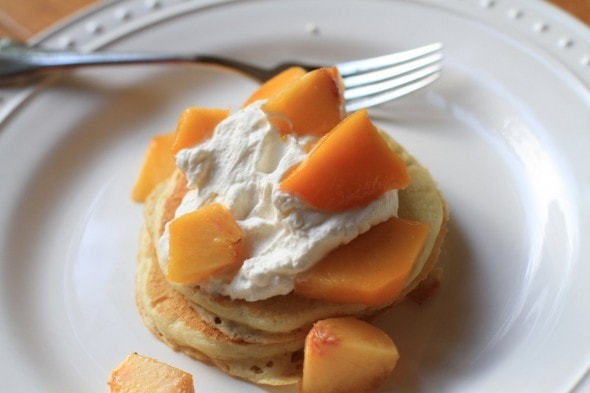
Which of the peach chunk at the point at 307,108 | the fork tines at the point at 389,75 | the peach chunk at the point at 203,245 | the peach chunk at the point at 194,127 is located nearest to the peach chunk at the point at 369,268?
the peach chunk at the point at 203,245

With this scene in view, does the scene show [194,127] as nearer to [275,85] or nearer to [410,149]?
[275,85]

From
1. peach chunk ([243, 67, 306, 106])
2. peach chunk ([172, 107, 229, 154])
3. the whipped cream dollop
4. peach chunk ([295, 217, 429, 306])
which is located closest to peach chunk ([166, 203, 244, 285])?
the whipped cream dollop

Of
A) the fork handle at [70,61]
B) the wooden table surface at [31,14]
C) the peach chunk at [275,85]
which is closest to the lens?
the peach chunk at [275,85]

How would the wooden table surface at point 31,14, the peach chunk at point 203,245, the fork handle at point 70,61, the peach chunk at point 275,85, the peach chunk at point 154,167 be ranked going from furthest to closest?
the wooden table surface at point 31,14
the fork handle at point 70,61
the peach chunk at point 154,167
the peach chunk at point 275,85
the peach chunk at point 203,245

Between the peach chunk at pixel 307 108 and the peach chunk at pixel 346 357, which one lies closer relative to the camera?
the peach chunk at pixel 346 357

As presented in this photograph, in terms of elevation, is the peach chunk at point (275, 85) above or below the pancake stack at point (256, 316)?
above

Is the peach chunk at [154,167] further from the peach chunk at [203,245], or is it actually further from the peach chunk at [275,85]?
the peach chunk at [203,245]

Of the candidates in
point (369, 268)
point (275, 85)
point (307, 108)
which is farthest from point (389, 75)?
point (369, 268)
